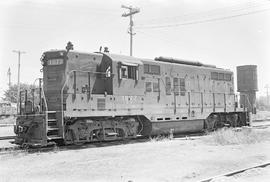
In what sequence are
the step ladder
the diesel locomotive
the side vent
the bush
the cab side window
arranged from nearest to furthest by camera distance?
the step ladder, the diesel locomotive, the side vent, the bush, the cab side window

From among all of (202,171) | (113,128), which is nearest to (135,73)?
(113,128)

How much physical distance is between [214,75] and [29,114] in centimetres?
1077

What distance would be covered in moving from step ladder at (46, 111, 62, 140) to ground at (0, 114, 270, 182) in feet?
2.11

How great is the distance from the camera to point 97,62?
501 inches

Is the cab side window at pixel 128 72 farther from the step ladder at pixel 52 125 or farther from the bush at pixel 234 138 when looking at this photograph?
the bush at pixel 234 138

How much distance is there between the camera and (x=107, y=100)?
12141mm

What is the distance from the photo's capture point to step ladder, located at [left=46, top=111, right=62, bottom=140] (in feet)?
34.6

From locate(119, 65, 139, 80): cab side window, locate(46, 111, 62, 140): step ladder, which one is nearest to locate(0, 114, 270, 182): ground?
locate(46, 111, 62, 140): step ladder

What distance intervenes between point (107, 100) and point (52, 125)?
2.36 metres

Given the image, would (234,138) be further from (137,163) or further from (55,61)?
(55,61)

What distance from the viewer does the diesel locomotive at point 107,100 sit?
36.1 feet

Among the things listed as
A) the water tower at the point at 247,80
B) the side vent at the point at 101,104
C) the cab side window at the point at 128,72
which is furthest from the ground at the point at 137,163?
the water tower at the point at 247,80

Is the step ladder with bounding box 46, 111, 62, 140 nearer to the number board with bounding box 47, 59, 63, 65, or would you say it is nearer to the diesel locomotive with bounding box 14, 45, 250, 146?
the diesel locomotive with bounding box 14, 45, 250, 146

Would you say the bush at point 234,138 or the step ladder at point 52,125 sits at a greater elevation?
the step ladder at point 52,125
